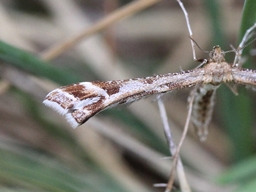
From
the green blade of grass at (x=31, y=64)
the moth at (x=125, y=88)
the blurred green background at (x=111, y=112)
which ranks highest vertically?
the blurred green background at (x=111, y=112)

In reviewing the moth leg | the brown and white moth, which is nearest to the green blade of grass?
the brown and white moth

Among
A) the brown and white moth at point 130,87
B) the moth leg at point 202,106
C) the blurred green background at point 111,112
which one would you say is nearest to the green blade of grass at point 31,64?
the blurred green background at point 111,112

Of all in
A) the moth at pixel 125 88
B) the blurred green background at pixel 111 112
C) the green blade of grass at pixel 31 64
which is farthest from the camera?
the blurred green background at pixel 111 112

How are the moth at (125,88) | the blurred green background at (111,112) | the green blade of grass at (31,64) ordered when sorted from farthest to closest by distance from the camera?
the blurred green background at (111,112) → the green blade of grass at (31,64) → the moth at (125,88)

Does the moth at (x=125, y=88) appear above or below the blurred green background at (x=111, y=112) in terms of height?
below

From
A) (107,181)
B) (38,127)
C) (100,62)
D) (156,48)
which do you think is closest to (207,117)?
(107,181)

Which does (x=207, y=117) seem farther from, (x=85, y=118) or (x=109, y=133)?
(x=85, y=118)

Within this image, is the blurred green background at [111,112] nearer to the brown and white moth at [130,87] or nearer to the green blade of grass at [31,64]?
the green blade of grass at [31,64]

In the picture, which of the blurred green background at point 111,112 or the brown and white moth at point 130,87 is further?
the blurred green background at point 111,112
